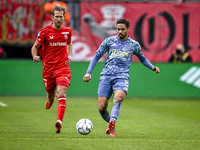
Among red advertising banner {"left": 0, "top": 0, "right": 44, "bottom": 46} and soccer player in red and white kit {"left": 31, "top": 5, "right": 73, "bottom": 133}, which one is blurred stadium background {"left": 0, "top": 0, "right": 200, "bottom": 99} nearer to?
red advertising banner {"left": 0, "top": 0, "right": 44, "bottom": 46}

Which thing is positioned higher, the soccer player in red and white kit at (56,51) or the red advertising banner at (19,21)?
the soccer player in red and white kit at (56,51)

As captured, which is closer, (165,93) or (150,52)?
(165,93)

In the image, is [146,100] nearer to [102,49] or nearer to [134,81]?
→ [134,81]

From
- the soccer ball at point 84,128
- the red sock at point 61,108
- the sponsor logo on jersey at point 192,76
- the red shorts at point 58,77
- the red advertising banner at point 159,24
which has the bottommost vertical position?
the sponsor logo on jersey at point 192,76

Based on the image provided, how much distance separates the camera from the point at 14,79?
1596 cm

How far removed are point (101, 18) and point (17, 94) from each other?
5.36 meters

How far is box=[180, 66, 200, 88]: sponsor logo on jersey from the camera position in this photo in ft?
52.9

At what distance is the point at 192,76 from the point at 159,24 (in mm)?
3826

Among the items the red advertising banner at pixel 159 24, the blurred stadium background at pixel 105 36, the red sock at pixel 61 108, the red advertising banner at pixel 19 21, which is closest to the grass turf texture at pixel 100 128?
the red sock at pixel 61 108

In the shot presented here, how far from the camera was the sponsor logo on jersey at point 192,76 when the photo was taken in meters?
16.1

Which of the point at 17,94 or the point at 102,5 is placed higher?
the point at 102,5

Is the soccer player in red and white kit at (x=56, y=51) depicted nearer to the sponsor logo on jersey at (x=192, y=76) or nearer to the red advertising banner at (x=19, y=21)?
the sponsor logo on jersey at (x=192, y=76)

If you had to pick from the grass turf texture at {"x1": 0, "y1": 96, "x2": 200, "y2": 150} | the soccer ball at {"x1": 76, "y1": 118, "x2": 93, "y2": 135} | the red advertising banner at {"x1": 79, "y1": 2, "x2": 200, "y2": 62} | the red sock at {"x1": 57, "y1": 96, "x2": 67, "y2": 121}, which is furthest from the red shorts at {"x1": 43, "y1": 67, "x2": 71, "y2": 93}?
the red advertising banner at {"x1": 79, "y1": 2, "x2": 200, "y2": 62}

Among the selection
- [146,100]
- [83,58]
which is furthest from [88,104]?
[83,58]
